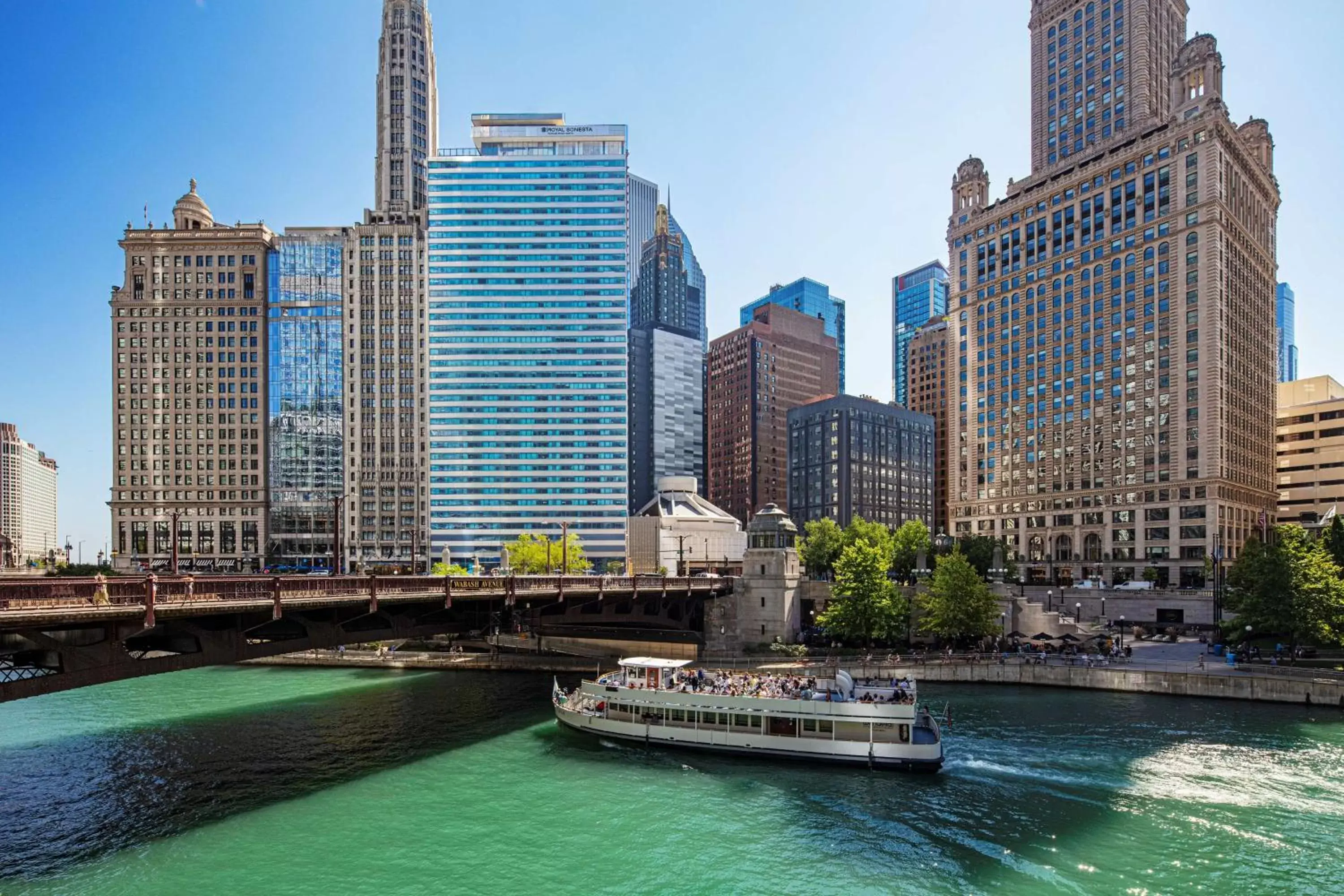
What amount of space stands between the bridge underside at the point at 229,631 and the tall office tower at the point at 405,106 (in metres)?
134

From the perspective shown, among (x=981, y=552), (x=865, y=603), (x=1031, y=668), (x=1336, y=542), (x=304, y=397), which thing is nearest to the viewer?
(x=1031, y=668)

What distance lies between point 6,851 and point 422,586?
21735 millimetres

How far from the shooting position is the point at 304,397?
518ft

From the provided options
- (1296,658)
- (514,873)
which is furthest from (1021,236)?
(514,873)

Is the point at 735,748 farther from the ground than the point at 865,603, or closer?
closer

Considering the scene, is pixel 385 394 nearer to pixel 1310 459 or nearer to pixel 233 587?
pixel 233 587

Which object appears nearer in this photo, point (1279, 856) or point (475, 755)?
point (1279, 856)

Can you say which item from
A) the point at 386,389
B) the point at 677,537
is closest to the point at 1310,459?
the point at 677,537

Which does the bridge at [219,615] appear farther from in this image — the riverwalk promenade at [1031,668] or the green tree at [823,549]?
the green tree at [823,549]

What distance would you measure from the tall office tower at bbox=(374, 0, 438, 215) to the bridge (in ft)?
449

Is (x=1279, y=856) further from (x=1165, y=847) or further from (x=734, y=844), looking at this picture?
(x=734, y=844)

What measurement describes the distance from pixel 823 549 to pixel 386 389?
98308 mm

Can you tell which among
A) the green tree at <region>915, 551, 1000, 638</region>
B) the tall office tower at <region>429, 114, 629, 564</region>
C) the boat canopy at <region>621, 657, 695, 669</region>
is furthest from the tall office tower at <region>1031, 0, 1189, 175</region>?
the boat canopy at <region>621, 657, 695, 669</region>

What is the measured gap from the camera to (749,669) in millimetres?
68438
